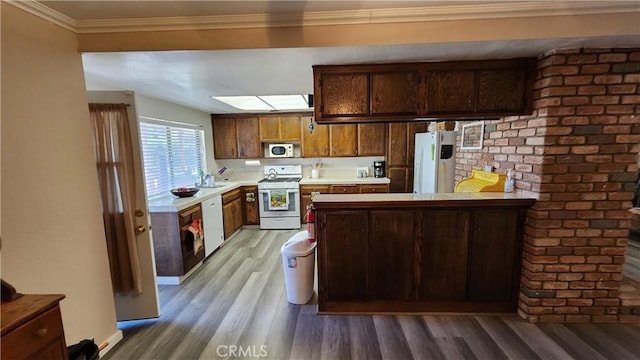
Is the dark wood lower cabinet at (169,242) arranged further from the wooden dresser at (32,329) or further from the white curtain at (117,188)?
the wooden dresser at (32,329)

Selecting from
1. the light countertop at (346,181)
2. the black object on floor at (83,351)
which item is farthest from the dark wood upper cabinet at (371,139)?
the black object on floor at (83,351)

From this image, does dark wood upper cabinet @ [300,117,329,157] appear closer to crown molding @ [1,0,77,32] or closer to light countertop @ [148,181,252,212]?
light countertop @ [148,181,252,212]

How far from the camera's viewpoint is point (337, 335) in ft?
6.97

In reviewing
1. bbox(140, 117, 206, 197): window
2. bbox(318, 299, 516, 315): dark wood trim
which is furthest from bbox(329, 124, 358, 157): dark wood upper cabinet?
bbox(318, 299, 516, 315): dark wood trim

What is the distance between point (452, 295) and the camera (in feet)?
7.72

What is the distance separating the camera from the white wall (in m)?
1.41

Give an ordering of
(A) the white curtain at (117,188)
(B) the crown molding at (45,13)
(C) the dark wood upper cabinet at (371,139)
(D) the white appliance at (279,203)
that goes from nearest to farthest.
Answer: (B) the crown molding at (45,13) → (A) the white curtain at (117,188) → (D) the white appliance at (279,203) → (C) the dark wood upper cabinet at (371,139)

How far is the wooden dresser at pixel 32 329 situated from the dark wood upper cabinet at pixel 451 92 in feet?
8.75

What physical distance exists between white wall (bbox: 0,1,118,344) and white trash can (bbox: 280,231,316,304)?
1440 mm

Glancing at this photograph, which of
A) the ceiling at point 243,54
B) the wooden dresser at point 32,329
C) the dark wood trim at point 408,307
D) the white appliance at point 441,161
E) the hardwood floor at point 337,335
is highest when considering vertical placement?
the ceiling at point 243,54

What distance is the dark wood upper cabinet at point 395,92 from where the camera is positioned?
2234mm

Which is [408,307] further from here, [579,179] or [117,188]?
[117,188]

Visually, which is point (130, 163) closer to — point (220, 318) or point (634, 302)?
point (220, 318)

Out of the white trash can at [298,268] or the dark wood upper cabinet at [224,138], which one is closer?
the white trash can at [298,268]
